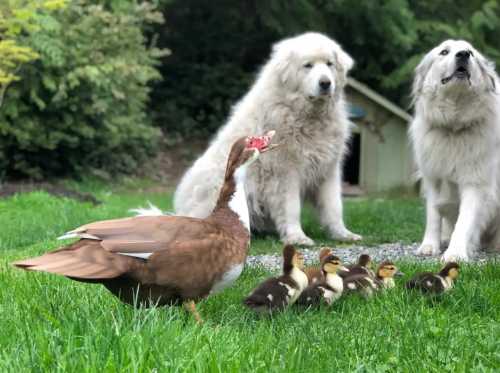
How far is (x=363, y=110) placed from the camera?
50.4ft

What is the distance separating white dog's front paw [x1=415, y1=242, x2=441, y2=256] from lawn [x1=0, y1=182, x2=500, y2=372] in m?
1.35

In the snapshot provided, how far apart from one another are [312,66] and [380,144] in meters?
8.25

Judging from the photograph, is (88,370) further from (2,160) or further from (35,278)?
(2,160)

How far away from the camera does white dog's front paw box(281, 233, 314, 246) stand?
7.33m

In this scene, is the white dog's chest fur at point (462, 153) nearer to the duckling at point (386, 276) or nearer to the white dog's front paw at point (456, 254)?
the white dog's front paw at point (456, 254)

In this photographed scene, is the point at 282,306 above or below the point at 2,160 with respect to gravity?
above

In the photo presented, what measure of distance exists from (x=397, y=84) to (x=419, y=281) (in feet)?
42.2

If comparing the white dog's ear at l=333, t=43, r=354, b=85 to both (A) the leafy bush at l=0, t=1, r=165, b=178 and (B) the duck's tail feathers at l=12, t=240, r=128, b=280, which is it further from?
(A) the leafy bush at l=0, t=1, r=165, b=178

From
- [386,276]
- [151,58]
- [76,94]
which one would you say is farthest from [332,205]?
[151,58]

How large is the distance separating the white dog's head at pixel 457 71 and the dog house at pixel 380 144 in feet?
28.9

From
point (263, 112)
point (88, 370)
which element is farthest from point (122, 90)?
point (88, 370)

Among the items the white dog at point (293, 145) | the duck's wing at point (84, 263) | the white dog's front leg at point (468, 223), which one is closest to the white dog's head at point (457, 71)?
the white dog's front leg at point (468, 223)

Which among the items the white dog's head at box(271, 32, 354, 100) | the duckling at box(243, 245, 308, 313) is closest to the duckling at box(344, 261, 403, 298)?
the duckling at box(243, 245, 308, 313)

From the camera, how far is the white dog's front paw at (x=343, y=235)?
25.1ft
